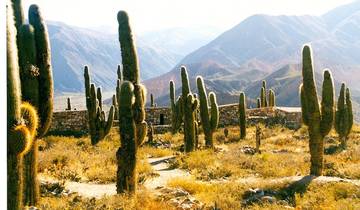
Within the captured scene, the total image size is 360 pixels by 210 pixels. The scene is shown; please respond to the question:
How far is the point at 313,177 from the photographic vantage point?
1523 centimetres

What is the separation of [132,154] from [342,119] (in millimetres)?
16305

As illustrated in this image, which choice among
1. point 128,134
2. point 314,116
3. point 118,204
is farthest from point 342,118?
point 118,204

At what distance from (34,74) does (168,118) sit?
27.0m

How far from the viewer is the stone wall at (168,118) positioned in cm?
3406

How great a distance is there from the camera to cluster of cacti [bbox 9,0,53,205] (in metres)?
11.1

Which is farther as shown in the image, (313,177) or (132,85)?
(313,177)

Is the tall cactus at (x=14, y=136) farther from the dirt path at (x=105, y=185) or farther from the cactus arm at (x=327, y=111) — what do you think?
the cactus arm at (x=327, y=111)

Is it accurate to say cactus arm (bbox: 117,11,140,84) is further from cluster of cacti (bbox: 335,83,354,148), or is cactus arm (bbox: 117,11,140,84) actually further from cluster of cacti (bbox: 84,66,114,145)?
cluster of cacti (bbox: 335,83,354,148)

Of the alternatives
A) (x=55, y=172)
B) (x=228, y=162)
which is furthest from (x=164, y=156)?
(x=55, y=172)

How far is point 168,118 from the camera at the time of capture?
37969mm

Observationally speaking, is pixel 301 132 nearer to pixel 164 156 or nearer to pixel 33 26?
pixel 164 156

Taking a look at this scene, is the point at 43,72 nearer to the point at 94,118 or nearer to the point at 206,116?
the point at 206,116

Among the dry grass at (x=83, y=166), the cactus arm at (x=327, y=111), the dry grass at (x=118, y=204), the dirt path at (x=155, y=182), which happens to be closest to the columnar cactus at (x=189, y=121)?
the dry grass at (x=83, y=166)

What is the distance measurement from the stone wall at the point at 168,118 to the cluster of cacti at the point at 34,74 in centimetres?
2220
